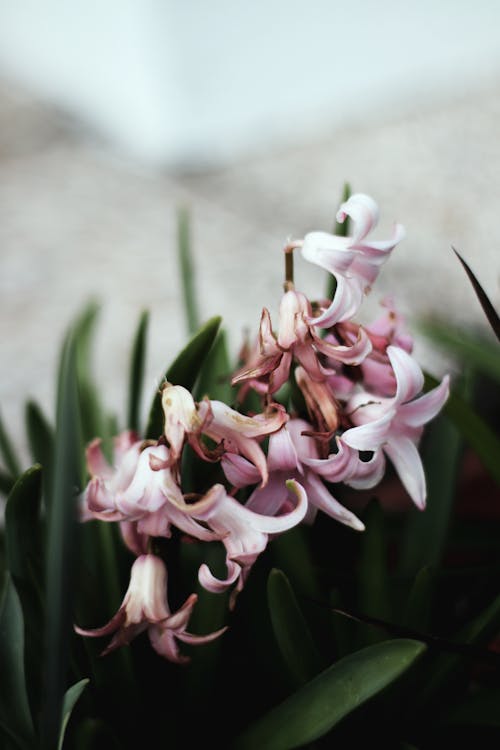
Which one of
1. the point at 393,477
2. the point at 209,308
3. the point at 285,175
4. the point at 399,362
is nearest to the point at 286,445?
the point at 399,362

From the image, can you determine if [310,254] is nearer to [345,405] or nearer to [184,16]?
[345,405]

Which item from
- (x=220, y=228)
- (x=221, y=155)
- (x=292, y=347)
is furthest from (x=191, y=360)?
(x=221, y=155)

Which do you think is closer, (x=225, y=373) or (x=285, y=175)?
(x=225, y=373)

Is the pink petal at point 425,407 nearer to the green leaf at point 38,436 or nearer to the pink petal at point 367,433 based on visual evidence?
the pink petal at point 367,433

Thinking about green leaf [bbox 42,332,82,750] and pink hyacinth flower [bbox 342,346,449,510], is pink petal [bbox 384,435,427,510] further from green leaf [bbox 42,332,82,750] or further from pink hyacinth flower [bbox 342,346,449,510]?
green leaf [bbox 42,332,82,750]

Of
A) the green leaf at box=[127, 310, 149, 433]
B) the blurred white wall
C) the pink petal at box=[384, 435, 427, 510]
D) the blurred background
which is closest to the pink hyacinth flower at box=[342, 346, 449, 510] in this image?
the pink petal at box=[384, 435, 427, 510]

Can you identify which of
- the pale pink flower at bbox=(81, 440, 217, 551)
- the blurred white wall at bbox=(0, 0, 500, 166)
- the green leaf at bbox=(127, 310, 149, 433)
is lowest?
the pale pink flower at bbox=(81, 440, 217, 551)
